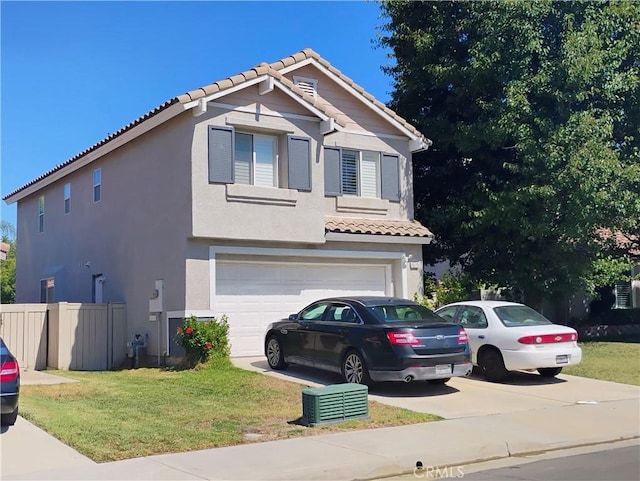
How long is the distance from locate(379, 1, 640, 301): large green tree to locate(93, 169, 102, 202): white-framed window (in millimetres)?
9337

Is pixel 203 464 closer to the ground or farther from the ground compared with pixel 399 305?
closer to the ground

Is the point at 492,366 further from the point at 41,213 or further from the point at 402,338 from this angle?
the point at 41,213

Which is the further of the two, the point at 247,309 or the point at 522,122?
the point at 522,122

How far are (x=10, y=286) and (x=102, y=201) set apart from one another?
984 inches

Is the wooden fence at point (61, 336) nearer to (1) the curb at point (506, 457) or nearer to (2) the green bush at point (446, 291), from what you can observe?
(2) the green bush at point (446, 291)

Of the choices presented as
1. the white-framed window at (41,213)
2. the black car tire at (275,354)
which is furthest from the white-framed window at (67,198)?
the black car tire at (275,354)

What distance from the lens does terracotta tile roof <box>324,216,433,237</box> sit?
17.5 meters

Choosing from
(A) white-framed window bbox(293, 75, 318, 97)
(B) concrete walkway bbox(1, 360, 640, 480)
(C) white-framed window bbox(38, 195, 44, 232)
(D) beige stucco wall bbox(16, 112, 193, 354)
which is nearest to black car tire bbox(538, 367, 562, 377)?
(B) concrete walkway bbox(1, 360, 640, 480)

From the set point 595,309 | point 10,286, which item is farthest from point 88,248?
point 10,286

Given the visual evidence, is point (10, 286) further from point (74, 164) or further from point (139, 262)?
point (139, 262)

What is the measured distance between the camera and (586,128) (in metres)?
17.8

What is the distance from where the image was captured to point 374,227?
59.4 ft

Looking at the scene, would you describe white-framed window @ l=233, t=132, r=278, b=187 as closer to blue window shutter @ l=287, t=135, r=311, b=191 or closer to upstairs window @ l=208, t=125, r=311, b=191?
upstairs window @ l=208, t=125, r=311, b=191

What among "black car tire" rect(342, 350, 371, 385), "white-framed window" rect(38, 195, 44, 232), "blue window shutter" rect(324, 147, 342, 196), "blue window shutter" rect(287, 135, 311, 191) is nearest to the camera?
"black car tire" rect(342, 350, 371, 385)
